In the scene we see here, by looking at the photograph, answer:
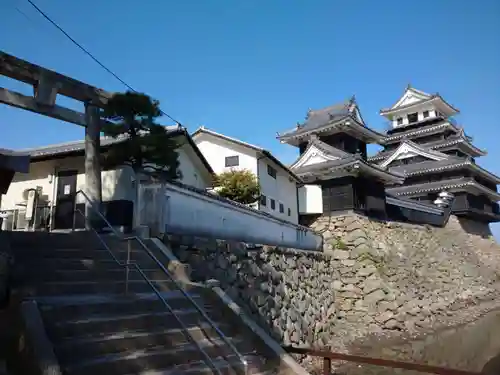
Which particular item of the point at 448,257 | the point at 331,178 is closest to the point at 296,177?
the point at 331,178

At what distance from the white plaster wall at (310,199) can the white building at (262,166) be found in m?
0.36

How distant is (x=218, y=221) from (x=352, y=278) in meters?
9.68

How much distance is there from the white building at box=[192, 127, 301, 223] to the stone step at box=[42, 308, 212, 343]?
13609 mm

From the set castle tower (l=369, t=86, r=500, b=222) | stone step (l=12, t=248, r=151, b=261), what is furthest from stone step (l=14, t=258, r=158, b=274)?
castle tower (l=369, t=86, r=500, b=222)

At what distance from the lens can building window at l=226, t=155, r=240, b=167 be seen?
2078cm

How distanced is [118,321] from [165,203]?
12.8 feet

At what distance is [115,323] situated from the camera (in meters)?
4.85

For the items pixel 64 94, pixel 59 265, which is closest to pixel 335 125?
pixel 64 94

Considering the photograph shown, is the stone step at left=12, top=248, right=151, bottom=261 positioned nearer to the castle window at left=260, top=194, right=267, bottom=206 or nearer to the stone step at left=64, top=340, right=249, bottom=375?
the stone step at left=64, top=340, right=249, bottom=375

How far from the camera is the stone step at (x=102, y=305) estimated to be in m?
4.57

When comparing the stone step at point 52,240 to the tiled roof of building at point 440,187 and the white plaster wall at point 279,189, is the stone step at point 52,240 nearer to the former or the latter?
the white plaster wall at point 279,189

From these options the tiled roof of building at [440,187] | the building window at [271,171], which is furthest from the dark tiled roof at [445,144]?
the building window at [271,171]

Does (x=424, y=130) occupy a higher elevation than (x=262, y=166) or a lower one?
higher

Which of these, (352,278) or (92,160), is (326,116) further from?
(92,160)
